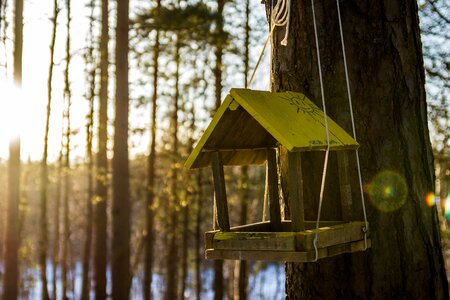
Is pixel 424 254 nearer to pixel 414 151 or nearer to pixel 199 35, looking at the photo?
pixel 414 151

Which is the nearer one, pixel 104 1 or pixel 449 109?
pixel 449 109

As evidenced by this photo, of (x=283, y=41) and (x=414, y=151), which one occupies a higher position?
(x=283, y=41)

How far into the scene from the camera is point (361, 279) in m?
2.64

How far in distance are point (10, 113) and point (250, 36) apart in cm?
571

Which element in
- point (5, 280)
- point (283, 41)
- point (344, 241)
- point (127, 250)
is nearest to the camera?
point (344, 241)

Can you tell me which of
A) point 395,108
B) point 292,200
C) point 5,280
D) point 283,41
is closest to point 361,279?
point 292,200

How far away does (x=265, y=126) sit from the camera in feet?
8.07

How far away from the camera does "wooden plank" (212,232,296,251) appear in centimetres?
237

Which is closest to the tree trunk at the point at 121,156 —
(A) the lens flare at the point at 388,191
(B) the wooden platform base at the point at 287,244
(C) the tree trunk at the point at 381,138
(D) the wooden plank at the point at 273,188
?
(D) the wooden plank at the point at 273,188

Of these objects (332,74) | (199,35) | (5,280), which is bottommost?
(5,280)

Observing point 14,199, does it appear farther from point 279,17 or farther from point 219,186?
point 279,17

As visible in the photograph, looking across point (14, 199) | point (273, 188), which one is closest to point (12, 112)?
point (14, 199)

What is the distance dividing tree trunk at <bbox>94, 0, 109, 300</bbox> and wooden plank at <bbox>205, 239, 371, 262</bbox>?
10016 millimetres

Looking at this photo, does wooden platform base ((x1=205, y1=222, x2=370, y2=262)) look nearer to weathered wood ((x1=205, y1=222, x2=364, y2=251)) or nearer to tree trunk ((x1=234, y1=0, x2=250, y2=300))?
weathered wood ((x1=205, y1=222, x2=364, y2=251))
